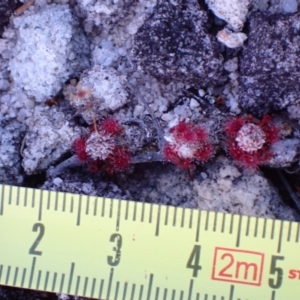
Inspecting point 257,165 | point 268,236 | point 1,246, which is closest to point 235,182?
point 257,165

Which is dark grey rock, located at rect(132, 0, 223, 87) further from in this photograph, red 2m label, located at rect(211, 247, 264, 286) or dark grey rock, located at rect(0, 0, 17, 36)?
red 2m label, located at rect(211, 247, 264, 286)

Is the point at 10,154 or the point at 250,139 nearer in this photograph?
the point at 250,139

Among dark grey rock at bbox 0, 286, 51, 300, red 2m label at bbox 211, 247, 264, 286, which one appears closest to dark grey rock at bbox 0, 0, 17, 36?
dark grey rock at bbox 0, 286, 51, 300

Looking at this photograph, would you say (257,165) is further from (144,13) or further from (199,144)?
(144,13)

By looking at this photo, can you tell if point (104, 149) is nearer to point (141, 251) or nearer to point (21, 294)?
point (141, 251)

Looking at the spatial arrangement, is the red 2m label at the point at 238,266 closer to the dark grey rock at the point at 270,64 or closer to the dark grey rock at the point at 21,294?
the dark grey rock at the point at 270,64

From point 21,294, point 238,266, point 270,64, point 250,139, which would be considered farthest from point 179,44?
point 21,294
